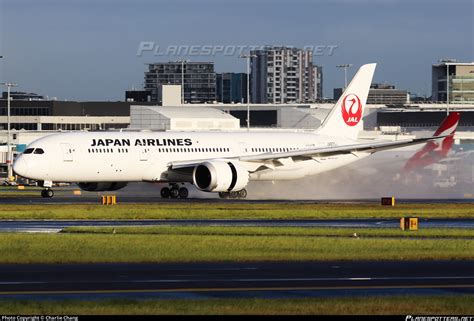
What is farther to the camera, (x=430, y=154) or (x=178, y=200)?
(x=430, y=154)

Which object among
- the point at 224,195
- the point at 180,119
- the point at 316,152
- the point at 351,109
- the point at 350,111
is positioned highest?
the point at 351,109

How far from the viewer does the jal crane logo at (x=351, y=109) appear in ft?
288

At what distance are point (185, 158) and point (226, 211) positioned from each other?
17.2 m

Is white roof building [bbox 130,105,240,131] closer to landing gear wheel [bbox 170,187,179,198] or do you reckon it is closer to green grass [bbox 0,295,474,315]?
landing gear wheel [bbox 170,187,179,198]

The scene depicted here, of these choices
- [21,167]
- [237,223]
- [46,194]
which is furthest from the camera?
[46,194]

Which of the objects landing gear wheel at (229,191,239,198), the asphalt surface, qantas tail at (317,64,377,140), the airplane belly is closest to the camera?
the asphalt surface

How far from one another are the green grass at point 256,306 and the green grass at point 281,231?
18.9 m

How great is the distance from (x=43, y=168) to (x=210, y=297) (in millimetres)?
47023

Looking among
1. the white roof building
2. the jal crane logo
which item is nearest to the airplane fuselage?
the jal crane logo

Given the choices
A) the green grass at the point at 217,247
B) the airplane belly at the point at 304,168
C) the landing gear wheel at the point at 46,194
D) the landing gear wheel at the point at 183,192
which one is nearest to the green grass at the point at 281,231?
the green grass at the point at 217,247

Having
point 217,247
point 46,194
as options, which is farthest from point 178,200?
point 217,247

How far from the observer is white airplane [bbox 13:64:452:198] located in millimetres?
73188

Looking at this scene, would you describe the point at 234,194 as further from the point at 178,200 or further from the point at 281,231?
the point at 281,231

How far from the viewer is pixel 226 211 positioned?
60938 millimetres
